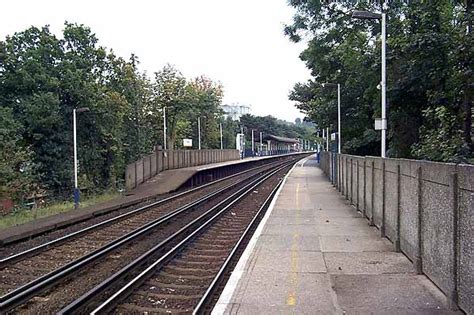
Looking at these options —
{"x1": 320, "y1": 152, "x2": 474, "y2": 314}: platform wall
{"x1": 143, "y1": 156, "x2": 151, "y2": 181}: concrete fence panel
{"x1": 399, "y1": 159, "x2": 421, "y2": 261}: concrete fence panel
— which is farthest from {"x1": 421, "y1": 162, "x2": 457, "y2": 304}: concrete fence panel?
{"x1": 143, "y1": 156, "x2": 151, "y2": 181}: concrete fence panel

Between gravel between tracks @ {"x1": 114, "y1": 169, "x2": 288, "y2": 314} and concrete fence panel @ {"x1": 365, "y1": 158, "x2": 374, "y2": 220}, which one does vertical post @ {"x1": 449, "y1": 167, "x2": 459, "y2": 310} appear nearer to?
gravel between tracks @ {"x1": 114, "y1": 169, "x2": 288, "y2": 314}

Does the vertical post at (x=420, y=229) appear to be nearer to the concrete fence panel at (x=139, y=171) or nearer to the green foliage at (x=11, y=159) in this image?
the concrete fence panel at (x=139, y=171)

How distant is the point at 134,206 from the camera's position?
75.5 ft

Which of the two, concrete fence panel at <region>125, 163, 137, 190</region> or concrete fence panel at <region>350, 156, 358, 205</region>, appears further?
concrete fence panel at <region>125, 163, 137, 190</region>

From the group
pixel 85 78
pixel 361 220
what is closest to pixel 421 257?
pixel 361 220

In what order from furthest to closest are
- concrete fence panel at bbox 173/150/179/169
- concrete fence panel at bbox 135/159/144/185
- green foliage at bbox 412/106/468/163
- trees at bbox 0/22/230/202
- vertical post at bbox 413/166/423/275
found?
concrete fence panel at bbox 173/150/179/169 → trees at bbox 0/22/230/202 → concrete fence panel at bbox 135/159/144/185 → green foliage at bbox 412/106/468/163 → vertical post at bbox 413/166/423/275

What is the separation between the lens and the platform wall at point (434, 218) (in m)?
5.66

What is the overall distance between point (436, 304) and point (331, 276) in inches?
78.3

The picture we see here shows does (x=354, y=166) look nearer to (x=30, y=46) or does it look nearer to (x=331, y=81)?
(x=331, y=81)

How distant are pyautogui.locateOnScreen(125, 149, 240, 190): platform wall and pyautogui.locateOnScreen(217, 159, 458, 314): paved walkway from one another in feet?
69.0

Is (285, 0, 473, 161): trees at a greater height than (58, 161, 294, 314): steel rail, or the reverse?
(285, 0, 473, 161): trees

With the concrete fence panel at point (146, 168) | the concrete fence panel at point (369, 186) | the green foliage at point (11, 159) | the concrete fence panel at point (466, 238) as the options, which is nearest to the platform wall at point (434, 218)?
the concrete fence panel at point (466, 238)

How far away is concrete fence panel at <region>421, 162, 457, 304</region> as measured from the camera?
6.20 m

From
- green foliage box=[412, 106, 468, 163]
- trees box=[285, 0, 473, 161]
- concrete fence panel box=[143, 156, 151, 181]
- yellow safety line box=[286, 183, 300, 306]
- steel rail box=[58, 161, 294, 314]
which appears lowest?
steel rail box=[58, 161, 294, 314]
